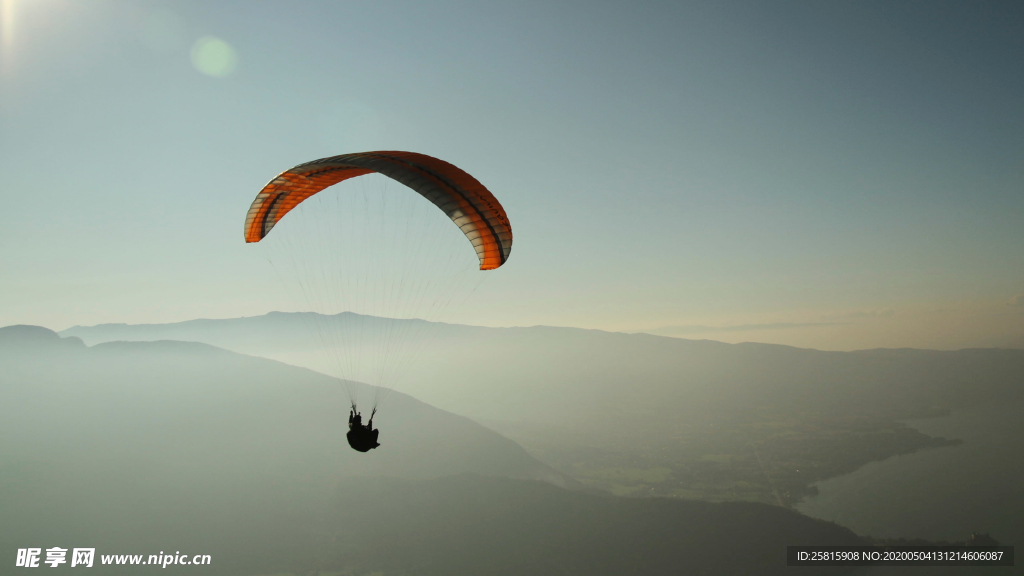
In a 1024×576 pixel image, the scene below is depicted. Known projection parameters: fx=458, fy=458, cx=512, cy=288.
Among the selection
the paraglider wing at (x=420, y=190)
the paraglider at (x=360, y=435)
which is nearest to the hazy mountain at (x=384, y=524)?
the paraglider at (x=360, y=435)

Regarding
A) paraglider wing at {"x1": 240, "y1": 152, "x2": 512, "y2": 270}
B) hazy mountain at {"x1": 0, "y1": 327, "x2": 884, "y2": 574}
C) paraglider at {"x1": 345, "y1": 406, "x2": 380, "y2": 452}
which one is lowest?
hazy mountain at {"x1": 0, "y1": 327, "x2": 884, "y2": 574}

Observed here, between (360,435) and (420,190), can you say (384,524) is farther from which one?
(420,190)

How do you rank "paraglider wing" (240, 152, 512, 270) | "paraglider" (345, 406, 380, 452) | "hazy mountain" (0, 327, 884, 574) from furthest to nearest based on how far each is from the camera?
1. "hazy mountain" (0, 327, 884, 574)
2. "paraglider wing" (240, 152, 512, 270)
3. "paraglider" (345, 406, 380, 452)

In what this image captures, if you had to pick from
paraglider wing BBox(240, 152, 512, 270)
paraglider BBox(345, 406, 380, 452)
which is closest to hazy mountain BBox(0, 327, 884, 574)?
paraglider BBox(345, 406, 380, 452)

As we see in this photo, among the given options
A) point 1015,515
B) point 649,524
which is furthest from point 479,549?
point 1015,515

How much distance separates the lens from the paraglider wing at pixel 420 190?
1515 centimetres

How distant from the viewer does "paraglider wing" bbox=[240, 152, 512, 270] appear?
596 inches

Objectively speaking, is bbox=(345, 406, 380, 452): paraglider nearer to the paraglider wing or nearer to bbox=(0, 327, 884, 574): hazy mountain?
the paraglider wing

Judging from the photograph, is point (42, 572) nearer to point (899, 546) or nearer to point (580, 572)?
point (580, 572)

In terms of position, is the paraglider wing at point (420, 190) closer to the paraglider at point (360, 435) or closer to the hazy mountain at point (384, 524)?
the paraglider at point (360, 435)

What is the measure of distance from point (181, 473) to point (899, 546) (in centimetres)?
27326

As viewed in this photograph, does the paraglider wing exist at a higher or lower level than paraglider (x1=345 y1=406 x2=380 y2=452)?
higher

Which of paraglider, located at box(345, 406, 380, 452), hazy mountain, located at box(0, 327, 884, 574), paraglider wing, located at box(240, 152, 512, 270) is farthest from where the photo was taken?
hazy mountain, located at box(0, 327, 884, 574)

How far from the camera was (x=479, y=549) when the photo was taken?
487ft
